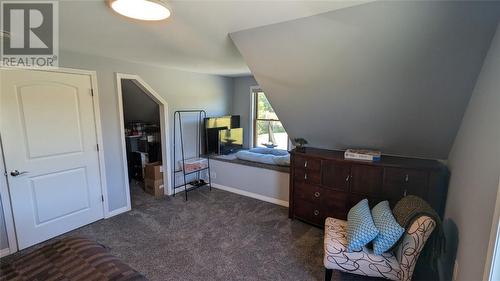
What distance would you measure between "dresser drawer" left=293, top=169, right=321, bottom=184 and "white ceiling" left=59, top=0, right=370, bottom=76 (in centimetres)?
164

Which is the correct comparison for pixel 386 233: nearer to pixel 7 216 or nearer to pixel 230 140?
pixel 230 140

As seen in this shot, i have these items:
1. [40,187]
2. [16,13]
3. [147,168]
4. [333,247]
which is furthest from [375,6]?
[147,168]

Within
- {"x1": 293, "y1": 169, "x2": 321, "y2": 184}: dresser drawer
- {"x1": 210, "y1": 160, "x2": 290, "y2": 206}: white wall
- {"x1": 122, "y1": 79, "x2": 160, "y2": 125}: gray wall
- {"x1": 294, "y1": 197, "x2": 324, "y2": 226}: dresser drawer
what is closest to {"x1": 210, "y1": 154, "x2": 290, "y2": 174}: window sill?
{"x1": 210, "y1": 160, "x2": 290, "y2": 206}: white wall

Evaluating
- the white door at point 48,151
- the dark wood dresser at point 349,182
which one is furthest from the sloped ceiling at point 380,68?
the white door at point 48,151

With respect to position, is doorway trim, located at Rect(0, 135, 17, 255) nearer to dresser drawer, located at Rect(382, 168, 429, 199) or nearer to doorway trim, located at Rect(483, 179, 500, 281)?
doorway trim, located at Rect(483, 179, 500, 281)

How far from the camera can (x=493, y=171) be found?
126cm

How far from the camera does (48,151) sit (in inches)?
105

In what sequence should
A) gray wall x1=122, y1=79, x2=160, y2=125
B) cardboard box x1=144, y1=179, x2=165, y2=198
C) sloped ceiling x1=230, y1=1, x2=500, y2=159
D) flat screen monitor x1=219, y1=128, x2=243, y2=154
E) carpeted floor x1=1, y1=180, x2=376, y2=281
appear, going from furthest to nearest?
gray wall x1=122, y1=79, x2=160, y2=125 → flat screen monitor x1=219, y1=128, x2=243, y2=154 → cardboard box x1=144, y1=179, x2=165, y2=198 → carpeted floor x1=1, y1=180, x2=376, y2=281 → sloped ceiling x1=230, y1=1, x2=500, y2=159

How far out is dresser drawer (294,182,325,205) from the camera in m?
2.97

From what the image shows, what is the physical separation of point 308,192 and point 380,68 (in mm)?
1713

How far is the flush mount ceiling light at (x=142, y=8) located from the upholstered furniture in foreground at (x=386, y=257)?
6.87 feet

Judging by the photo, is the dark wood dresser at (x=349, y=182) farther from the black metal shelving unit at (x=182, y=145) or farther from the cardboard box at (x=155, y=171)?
the cardboard box at (x=155, y=171)

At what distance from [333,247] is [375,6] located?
5.75 ft

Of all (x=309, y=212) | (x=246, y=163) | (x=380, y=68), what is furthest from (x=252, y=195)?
(x=380, y=68)
